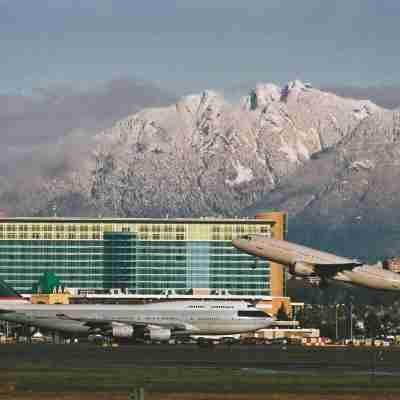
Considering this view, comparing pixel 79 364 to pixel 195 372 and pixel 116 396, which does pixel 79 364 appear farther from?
pixel 116 396

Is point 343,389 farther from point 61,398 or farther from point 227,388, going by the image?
point 61,398

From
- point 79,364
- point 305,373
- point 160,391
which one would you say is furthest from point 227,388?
point 79,364

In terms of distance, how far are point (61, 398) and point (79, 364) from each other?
40035mm

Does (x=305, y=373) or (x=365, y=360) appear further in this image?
(x=365, y=360)

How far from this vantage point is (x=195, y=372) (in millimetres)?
106375

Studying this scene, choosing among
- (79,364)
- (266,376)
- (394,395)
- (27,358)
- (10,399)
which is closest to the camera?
(10,399)

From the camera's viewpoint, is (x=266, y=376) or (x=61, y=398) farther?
(x=266, y=376)

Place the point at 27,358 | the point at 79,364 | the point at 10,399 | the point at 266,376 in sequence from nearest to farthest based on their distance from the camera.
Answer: the point at 10,399
the point at 266,376
the point at 79,364
the point at 27,358

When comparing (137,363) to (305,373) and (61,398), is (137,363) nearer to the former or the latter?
(305,373)

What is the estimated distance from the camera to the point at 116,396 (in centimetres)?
8069

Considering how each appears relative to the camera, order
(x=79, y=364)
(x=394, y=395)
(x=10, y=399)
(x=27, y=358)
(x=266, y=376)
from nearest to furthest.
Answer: (x=10, y=399)
(x=394, y=395)
(x=266, y=376)
(x=79, y=364)
(x=27, y=358)

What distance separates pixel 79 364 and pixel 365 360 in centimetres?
3226

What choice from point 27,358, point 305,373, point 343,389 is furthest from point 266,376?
point 27,358

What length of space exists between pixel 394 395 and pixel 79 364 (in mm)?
41325
